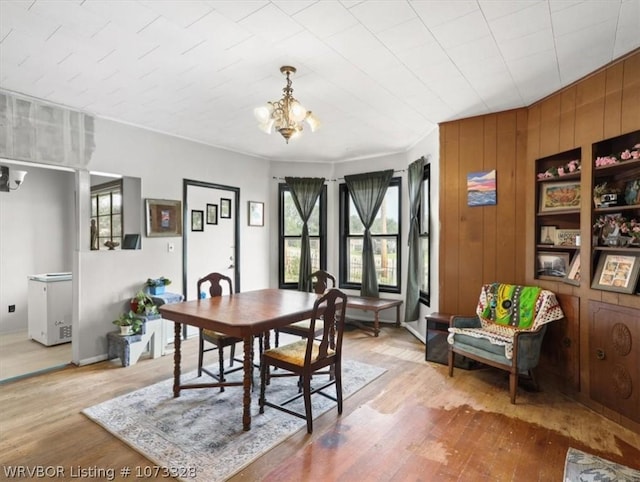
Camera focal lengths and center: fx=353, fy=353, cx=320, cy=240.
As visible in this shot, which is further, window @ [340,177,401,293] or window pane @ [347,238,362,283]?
window pane @ [347,238,362,283]

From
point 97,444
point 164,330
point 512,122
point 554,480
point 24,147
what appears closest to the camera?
point 554,480

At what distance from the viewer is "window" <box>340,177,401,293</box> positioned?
539cm

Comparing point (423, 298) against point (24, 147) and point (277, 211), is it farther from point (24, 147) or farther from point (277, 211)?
point (24, 147)

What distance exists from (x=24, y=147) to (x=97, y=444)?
2.66m

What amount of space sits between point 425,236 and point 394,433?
274 centimetres

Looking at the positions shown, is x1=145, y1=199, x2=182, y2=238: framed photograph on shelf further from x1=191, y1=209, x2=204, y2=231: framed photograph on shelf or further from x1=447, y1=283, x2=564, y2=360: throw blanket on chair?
x1=447, y1=283, x2=564, y2=360: throw blanket on chair

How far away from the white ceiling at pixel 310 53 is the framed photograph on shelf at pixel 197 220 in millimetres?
1334

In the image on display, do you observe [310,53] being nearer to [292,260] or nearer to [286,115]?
[286,115]

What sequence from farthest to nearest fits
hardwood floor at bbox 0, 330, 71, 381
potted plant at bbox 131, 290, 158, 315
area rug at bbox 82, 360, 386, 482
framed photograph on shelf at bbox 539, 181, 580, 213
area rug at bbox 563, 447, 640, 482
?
potted plant at bbox 131, 290, 158, 315 → hardwood floor at bbox 0, 330, 71, 381 → framed photograph on shelf at bbox 539, 181, 580, 213 → area rug at bbox 82, 360, 386, 482 → area rug at bbox 563, 447, 640, 482

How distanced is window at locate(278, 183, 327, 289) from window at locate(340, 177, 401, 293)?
0.31 meters

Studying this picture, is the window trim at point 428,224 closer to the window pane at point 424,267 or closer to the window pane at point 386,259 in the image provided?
the window pane at point 424,267

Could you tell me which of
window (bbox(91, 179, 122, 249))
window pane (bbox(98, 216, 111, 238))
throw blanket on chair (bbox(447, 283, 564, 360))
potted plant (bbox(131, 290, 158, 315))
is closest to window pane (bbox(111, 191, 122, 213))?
window (bbox(91, 179, 122, 249))

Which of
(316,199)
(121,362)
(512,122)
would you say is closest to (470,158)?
(512,122)

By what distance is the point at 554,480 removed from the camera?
6.40ft
